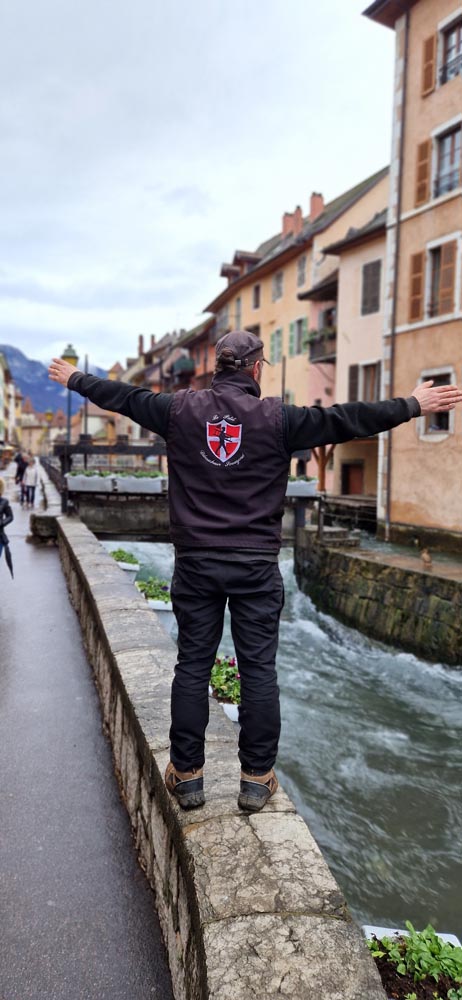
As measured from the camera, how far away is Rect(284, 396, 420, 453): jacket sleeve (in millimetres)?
2297

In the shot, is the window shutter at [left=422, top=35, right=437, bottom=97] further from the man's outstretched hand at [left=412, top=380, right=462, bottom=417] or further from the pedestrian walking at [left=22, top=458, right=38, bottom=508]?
the man's outstretched hand at [left=412, top=380, right=462, bottom=417]

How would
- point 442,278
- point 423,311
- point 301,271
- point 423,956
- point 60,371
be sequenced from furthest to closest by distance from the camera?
point 301,271 → point 423,311 → point 442,278 → point 60,371 → point 423,956

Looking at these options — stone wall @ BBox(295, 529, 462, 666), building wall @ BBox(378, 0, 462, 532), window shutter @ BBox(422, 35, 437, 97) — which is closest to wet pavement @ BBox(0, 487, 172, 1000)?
stone wall @ BBox(295, 529, 462, 666)

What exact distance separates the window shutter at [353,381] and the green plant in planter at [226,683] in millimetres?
20729

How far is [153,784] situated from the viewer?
2678mm

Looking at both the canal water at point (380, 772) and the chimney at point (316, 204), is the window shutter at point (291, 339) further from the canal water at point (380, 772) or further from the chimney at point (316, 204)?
the canal water at point (380, 772)

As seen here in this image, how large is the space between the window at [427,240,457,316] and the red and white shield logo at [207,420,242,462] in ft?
52.4

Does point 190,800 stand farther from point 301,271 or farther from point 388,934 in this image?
point 301,271

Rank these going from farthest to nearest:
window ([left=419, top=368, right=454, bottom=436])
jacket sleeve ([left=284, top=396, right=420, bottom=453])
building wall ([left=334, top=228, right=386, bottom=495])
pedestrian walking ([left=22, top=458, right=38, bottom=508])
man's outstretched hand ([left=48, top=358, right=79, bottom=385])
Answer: building wall ([left=334, top=228, right=386, bottom=495]) < pedestrian walking ([left=22, top=458, right=38, bottom=508]) < window ([left=419, top=368, right=454, bottom=436]) < man's outstretched hand ([left=48, top=358, right=79, bottom=385]) < jacket sleeve ([left=284, top=396, right=420, bottom=453])

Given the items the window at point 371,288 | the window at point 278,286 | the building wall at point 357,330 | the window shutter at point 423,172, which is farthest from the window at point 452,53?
the window at point 278,286

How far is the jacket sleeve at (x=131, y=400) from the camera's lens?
2410mm

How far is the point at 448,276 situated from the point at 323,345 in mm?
10665

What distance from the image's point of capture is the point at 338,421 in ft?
7.55

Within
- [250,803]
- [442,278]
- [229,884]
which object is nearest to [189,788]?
[250,803]
